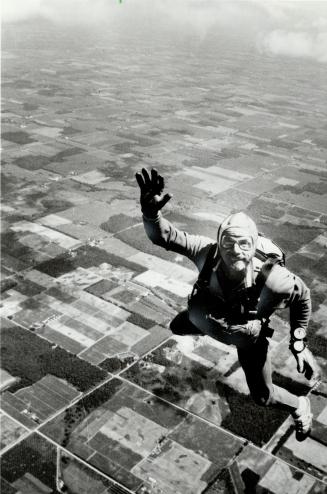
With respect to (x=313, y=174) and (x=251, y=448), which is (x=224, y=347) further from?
(x=313, y=174)

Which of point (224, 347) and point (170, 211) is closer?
point (224, 347)

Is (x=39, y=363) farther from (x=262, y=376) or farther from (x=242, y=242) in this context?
(x=242, y=242)

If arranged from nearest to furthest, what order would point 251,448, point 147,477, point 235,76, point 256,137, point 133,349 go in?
point 147,477
point 251,448
point 133,349
point 256,137
point 235,76

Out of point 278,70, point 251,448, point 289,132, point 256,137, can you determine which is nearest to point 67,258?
point 251,448

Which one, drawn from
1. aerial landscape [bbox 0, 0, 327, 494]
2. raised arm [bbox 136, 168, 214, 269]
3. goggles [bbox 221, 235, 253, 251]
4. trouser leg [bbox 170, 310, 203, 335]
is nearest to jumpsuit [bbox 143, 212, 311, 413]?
raised arm [bbox 136, 168, 214, 269]

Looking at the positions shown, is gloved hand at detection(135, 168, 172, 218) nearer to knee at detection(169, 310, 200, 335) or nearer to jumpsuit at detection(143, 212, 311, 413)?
jumpsuit at detection(143, 212, 311, 413)

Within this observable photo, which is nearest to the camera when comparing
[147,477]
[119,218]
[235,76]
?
[147,477]
